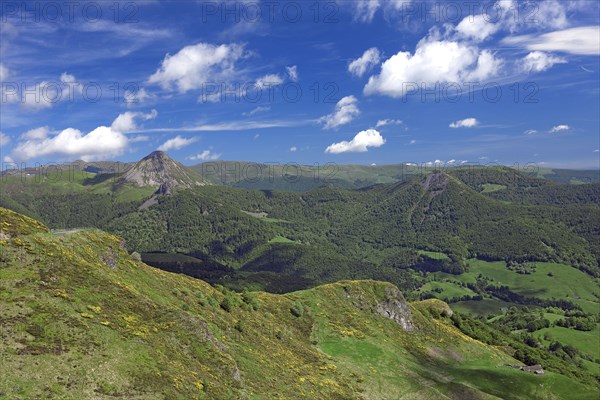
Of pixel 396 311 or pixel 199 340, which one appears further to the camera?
pixel 396 311

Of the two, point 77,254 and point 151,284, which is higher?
point 77,254

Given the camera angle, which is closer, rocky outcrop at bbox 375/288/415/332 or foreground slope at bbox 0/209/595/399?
foreground slope at bbox 0/209/595/399

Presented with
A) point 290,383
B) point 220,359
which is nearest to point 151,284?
point 220,359

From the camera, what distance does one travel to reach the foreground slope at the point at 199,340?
41.4 m

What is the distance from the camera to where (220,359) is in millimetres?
54781

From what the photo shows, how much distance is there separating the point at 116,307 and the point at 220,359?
15.9m

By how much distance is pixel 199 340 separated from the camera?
55812 mm

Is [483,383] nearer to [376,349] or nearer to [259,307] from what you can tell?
[376,349]

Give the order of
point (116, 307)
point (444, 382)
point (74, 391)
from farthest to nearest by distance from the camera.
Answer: point (444, 382) → point (116, 307) → point (74, 391)

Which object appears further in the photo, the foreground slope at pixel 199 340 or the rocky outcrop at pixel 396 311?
the rocky outcrop at pixel 396 311

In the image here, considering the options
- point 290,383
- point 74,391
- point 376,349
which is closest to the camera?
point 74,391

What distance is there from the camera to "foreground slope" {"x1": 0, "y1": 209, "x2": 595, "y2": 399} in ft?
136

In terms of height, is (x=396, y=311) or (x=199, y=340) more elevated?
(x=199, y=340)

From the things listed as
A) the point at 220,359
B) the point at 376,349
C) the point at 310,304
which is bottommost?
the point at 376,349
